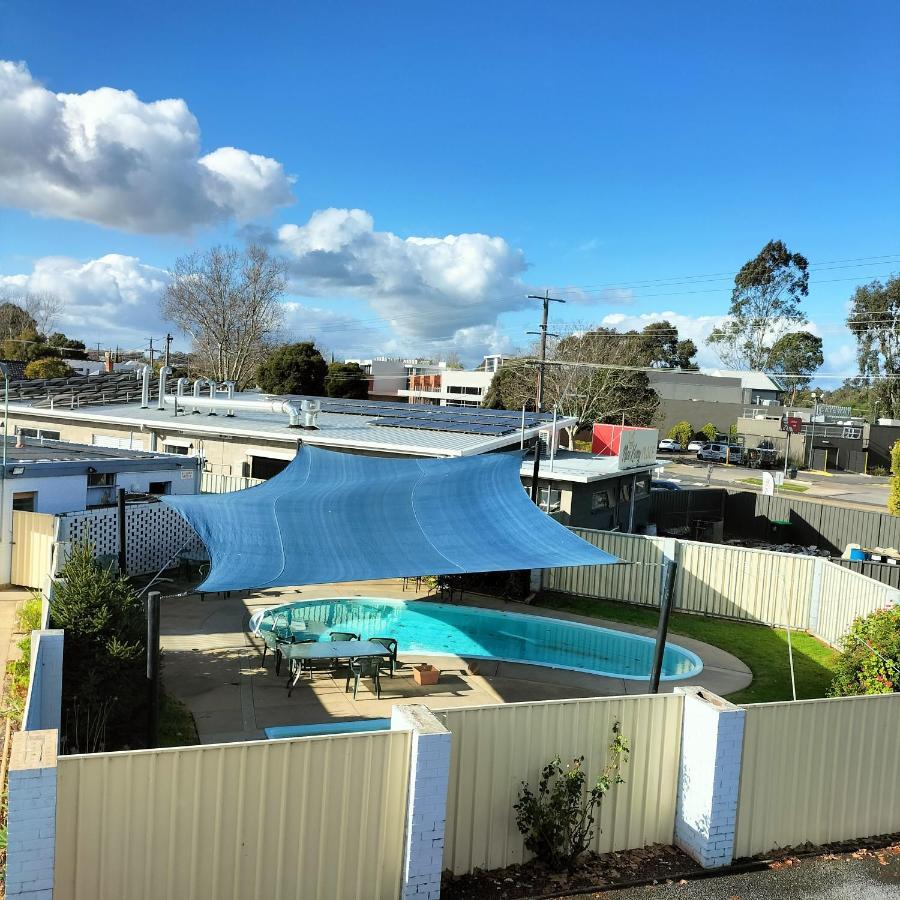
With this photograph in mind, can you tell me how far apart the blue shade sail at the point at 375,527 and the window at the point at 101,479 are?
16.6 ft

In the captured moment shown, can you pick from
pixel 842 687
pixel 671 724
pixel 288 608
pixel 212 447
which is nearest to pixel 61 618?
pixel 671 724

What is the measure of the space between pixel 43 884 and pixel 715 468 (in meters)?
55.3

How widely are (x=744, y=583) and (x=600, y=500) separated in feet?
19.1

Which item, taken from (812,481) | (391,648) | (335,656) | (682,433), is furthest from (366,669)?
(682,433)

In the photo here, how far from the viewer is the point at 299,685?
1234cm

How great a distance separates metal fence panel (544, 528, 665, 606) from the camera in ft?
61.9

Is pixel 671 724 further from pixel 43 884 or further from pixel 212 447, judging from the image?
pixel 212 447

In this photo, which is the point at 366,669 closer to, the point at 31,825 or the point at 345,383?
the point at 31,825

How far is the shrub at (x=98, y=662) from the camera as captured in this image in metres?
8.73

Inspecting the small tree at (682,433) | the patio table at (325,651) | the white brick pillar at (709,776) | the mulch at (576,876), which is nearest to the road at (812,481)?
the small tree at (682,433)

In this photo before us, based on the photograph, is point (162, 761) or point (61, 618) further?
point (61, 618)

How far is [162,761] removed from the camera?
18.8 feet

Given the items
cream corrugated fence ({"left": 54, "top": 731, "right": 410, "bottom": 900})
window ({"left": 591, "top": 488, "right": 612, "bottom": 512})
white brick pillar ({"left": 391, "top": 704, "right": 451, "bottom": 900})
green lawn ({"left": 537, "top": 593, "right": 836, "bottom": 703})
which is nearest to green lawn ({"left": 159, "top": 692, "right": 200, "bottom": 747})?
cream corrugated fence ({"left": 54, "top": 731, "right": 410, "bottom": 900})

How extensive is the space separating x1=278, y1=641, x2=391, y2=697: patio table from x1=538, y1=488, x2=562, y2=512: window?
9.47m
